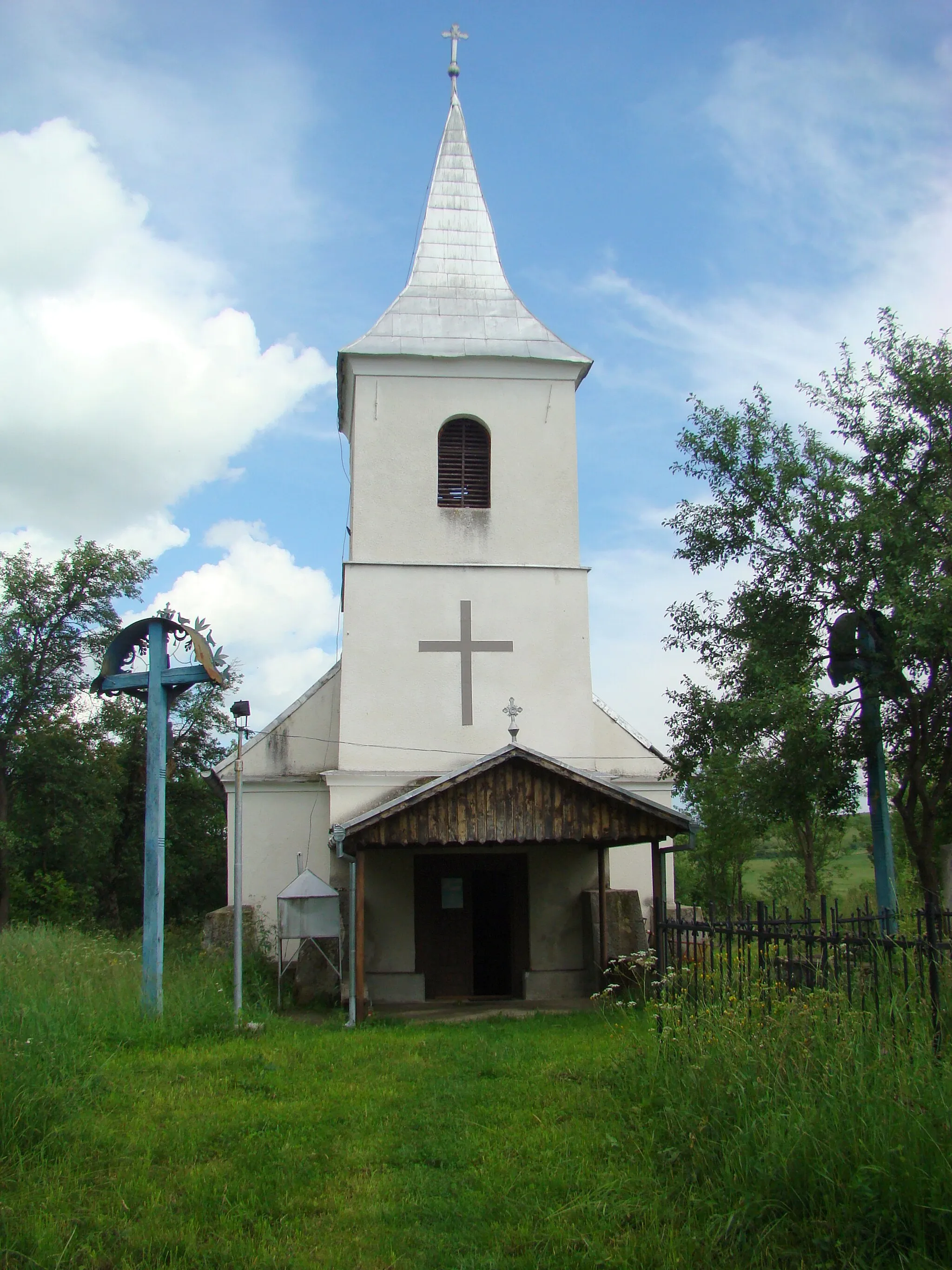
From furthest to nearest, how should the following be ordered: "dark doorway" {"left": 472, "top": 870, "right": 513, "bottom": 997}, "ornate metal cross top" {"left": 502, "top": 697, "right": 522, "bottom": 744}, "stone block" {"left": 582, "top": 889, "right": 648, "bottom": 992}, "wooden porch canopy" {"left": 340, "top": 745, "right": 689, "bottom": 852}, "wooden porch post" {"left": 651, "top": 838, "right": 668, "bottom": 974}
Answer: "dark doorway" {"left": 472, "top": 870, "right": 513, "bottom": 997} < "stone block" {"left": 582, "top": 889, "right": 648, "bottom": 992} < "ornate metal cross top" {"left": 502, "top": 697, "right": 522, "bottom": 744} < "wooden porch canopy" {"left": 340, "top": 745, "right": 689, "bottom": 852} < "wooden porch post" {"left": 651, "top": 838, "right": 668, "bottom": 974}

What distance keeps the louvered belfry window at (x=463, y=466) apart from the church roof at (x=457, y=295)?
3.95 ft

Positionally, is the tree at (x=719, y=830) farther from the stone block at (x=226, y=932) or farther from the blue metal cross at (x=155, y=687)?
the stone block at (x=226, y=932)

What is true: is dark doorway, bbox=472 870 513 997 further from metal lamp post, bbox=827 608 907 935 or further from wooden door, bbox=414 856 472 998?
metal lamp post, bbox=827 608 907 935

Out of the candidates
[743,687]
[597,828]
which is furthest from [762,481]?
[597,828]

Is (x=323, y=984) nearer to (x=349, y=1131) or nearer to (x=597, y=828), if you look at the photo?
(x=597, y=828)

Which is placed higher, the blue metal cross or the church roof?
the church roof

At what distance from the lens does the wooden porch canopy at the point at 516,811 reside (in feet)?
42.0

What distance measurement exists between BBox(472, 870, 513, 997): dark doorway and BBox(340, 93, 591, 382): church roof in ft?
26.8

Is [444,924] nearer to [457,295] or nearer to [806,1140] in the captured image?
[457,295]

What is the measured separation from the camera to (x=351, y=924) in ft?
44.9

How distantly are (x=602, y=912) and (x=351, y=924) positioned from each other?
3315 millimetres

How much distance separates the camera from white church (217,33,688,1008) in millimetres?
15352

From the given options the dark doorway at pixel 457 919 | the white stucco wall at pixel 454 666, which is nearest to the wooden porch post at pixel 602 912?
the dark doorway at pixel 457 919

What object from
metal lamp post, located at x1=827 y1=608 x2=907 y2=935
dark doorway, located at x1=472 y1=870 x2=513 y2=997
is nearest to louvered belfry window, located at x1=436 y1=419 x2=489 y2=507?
dark doorway, located at x1=472 y1=870 x2=513 y2=997
